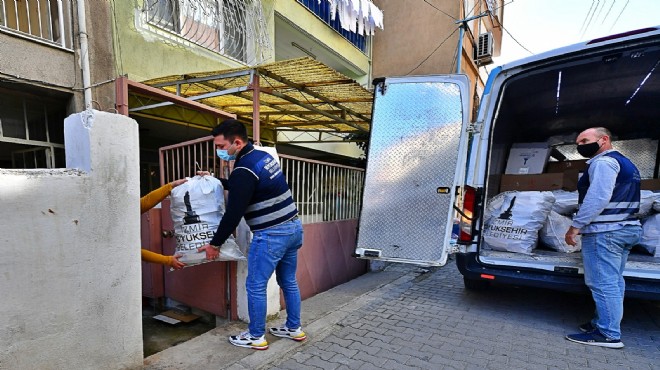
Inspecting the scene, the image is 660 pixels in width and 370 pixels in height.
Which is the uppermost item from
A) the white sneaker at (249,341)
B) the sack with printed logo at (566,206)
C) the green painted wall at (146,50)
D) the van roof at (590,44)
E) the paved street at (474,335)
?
the green painted wall at (146,50)

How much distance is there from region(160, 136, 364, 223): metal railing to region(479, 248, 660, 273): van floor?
1.95 metres

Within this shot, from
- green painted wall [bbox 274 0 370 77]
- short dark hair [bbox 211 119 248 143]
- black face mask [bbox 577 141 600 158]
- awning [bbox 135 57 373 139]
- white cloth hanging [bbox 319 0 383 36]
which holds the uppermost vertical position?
white cloth hanging [bbox 319 0 383 36]

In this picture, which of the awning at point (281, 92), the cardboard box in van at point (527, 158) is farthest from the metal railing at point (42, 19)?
the cardboard box in van at point (527, 158)

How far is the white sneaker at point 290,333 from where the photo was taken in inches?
113

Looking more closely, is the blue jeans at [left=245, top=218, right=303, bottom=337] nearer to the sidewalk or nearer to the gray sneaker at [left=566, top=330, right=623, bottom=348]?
the sidewalk

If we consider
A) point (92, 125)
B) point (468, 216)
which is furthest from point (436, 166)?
point (92, 125)

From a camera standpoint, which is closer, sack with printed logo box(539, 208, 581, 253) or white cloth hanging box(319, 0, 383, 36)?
sack with printed logo box(539, 208, 581, 253)

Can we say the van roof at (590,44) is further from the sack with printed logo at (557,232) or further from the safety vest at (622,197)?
the sack with printed logo at (557,232)

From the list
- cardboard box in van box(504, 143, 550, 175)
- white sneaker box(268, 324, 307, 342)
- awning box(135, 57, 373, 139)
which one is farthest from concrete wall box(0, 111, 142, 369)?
cardboard box in van box(504, 143, 550, 175)

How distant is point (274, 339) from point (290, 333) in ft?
0.46

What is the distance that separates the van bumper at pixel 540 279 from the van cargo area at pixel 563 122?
0.06m

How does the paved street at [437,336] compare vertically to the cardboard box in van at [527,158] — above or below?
below

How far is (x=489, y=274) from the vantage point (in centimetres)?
346

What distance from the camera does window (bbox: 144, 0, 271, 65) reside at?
568 centimetres
